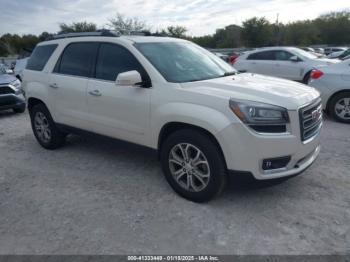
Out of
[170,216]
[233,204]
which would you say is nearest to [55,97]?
[170,216]

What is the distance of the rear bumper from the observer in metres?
8.90

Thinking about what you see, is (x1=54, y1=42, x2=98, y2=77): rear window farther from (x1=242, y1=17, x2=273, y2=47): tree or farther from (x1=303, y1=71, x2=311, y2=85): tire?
(x1=242, y1=17, x2=273, y2=47): tree

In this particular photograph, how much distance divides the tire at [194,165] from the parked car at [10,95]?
22.0 ft

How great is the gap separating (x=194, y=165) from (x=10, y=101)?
720cm

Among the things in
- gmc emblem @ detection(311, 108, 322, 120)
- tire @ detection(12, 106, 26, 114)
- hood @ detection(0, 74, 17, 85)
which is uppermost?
hood @ detection(0, 74, 17, 85)

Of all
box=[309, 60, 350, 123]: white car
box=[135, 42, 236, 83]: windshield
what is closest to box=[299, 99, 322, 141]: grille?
box=[135, 42, 236, 83]: windshield

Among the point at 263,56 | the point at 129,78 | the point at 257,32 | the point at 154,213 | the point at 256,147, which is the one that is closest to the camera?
the point at 256,147

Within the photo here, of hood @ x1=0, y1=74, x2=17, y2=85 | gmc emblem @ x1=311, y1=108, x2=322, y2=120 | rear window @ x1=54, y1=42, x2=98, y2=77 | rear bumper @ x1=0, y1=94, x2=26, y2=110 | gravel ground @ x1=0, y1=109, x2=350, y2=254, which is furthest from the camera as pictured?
hood @ x1=0, y1=74, x2=17, y2=85

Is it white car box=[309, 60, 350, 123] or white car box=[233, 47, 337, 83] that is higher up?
white car box=[233, 47, 337, 83]

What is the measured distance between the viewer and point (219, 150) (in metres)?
3.46

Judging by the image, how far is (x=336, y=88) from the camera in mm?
7211

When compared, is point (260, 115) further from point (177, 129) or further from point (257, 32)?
point (257, 32)

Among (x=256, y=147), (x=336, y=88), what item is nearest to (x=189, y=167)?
(x=256, y=147)

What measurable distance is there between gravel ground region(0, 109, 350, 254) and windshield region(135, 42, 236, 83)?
103 centimetres
